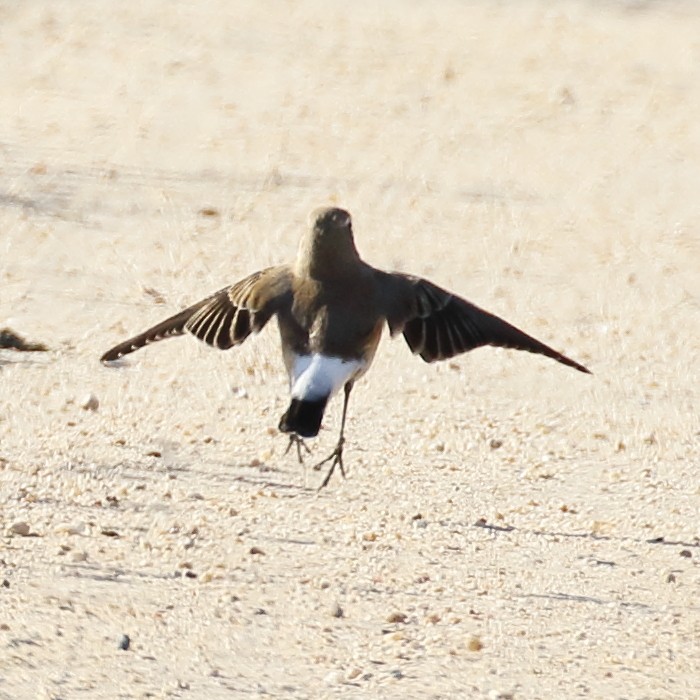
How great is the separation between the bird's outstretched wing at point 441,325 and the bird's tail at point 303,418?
2.29 ft

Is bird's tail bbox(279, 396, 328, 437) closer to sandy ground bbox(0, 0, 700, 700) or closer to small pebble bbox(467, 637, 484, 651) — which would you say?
sandy ground bbox(0, 0, 700, 700)

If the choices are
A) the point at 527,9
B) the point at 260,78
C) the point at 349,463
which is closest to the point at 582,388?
the point at 349,463

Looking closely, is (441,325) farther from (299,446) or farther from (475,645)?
(475,645)

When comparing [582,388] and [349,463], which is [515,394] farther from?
[349,463]

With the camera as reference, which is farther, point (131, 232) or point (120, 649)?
point (131, 232)

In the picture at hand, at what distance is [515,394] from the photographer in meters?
9.16

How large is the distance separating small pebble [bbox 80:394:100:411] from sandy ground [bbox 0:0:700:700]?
0.05 m


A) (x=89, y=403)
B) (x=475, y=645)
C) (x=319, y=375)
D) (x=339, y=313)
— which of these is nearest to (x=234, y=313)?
(x=339, y=313)

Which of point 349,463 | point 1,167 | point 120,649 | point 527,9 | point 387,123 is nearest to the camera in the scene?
point 120,649

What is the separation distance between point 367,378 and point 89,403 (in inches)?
55.5

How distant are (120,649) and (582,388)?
3822 millimetres

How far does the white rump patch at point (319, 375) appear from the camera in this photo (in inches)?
274

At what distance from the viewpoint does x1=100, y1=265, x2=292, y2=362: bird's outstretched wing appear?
736cm

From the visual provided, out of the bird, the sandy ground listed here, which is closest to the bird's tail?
the bird
